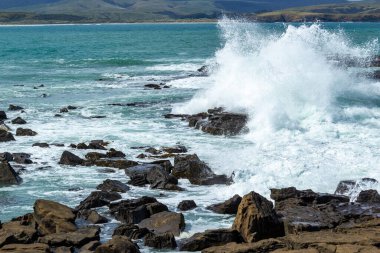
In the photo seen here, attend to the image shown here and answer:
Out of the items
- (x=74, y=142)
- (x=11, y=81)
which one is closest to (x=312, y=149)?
(x=74, y=142)

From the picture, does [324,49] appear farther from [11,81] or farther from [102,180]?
[102,180]

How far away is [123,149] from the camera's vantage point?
77.8 feet

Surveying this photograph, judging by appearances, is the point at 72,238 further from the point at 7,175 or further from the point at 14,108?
the point at 14,108

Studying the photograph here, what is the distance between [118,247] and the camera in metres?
12.4

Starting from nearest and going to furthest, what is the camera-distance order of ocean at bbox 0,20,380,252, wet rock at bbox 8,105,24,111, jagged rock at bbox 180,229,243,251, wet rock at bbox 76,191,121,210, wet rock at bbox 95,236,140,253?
wet rock at bbox 95,236,140,253 → jagged rock at bbox 180,229,243,251 → wet rock at bbox 76,191,121,210 → ocean at bbox 0,20,380,252 → wet rock at bbox 8,105,24,111

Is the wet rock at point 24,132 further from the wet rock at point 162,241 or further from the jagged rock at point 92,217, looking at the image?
the wet rock at point 162,241

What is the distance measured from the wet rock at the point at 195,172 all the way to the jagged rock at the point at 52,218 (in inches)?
201

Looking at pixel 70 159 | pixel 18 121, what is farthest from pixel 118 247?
pixel 18 121

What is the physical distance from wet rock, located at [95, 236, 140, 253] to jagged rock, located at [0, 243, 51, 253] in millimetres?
1065

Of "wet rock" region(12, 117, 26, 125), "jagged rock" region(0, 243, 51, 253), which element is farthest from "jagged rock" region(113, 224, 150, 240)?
"wet rock" region(12, 117, 26, 125)

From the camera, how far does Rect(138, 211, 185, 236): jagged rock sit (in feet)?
47.0

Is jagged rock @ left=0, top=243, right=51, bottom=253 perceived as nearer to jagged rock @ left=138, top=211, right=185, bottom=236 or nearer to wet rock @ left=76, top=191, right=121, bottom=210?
jagged rock @ left=138, top=211, right=185, bottom=236

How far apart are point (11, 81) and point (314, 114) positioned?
29.1m

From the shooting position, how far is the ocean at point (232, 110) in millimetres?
18422
